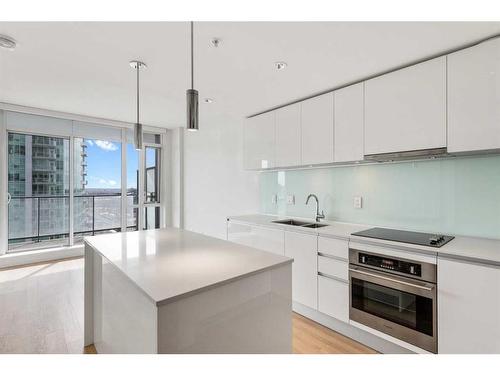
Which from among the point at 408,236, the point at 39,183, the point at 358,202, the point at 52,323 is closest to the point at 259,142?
the point at 358,202

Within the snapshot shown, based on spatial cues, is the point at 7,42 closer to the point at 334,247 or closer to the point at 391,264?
the point at 334,247

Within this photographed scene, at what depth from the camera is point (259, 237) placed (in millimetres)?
3139

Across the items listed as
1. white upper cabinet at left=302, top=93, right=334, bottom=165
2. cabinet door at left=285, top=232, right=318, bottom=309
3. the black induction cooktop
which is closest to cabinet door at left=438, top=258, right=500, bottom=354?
the black induction cooktop

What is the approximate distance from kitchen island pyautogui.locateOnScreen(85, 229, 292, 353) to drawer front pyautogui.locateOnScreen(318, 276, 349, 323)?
3.34 feet

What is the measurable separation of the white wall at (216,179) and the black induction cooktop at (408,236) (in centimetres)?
190

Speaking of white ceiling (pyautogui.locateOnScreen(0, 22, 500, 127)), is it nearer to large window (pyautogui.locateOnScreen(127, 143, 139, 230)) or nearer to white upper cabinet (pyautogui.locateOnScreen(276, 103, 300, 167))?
white upper cabinet (pyautogui.locateOnScreen(276, 103, 300, 167))

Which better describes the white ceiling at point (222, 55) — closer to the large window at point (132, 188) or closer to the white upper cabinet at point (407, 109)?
the white upper cabinet at point (407, 109)

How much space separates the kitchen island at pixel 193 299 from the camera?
110 centimetres

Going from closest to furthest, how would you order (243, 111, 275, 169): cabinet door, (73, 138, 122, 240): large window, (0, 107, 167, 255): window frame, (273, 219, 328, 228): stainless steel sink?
1. (273, 219, 328, 228): stainless steel sink
2. (243, 111, 275, 169): cabinet door
3. (0, 107, 167, 255): window frame
4. (73, 138, 122, 240): large window

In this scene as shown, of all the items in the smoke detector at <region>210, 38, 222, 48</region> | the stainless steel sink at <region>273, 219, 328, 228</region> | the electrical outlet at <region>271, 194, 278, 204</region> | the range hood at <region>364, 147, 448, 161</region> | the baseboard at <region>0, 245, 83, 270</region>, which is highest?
the smoke detector at <region>210, 38, 222, 48</region>

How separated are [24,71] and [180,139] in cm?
292

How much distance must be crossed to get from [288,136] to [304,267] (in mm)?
1521

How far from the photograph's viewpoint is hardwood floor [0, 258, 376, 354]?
2.15 meters
